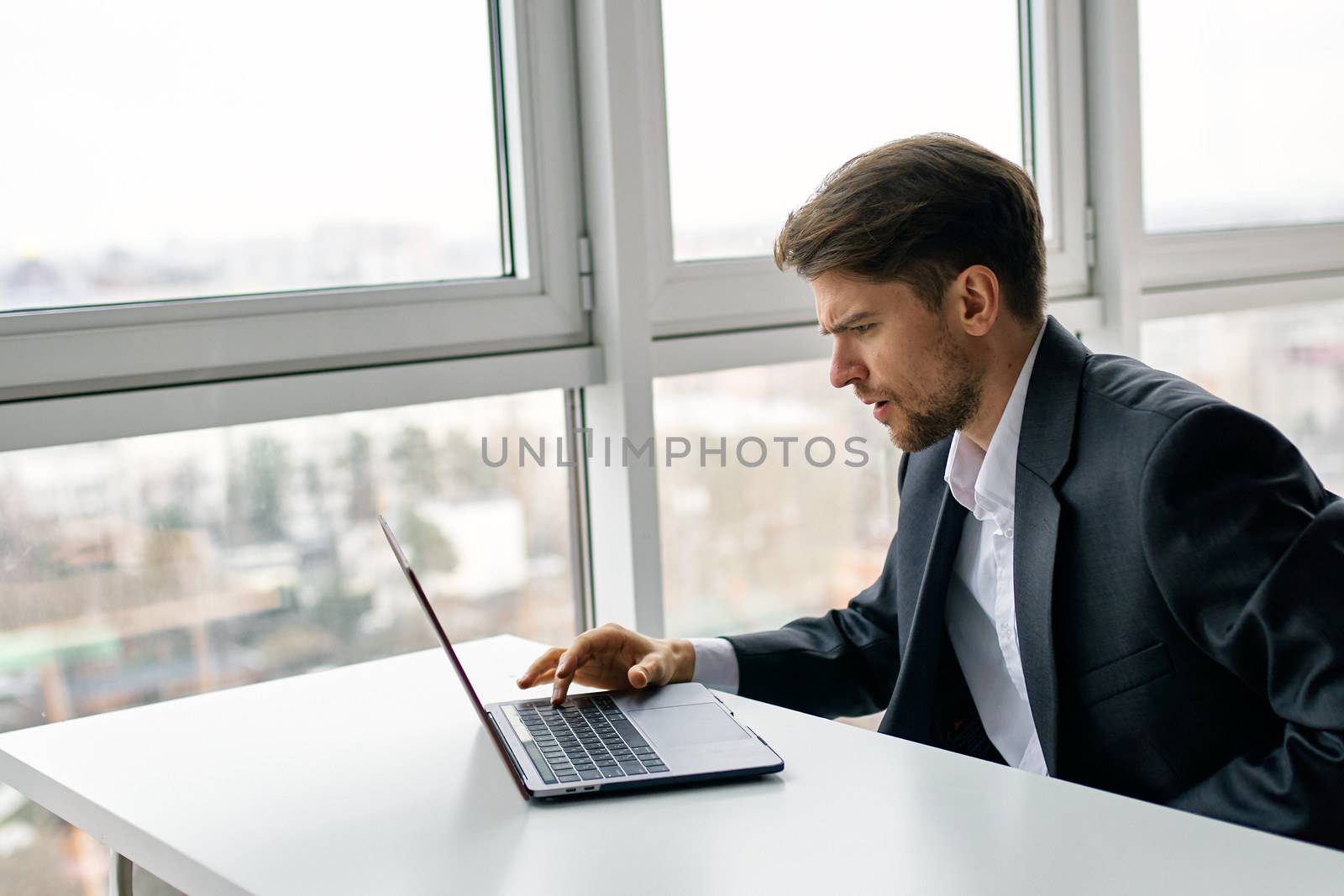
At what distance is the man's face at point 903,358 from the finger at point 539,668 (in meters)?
0.47

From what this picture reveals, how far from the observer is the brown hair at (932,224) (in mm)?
1550

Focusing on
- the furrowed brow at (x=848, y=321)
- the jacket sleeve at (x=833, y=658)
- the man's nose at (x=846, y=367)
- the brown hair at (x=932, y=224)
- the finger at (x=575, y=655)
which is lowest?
the jacket sleeve at (x=833, y=658)

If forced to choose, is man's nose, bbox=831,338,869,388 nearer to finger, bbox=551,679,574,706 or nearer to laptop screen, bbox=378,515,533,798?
finger, bbox=551,679,574,706

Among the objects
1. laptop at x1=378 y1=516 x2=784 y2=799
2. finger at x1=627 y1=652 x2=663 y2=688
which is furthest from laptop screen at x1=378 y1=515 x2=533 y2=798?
finger at x1=627 y1=652 x2=663 y2=688

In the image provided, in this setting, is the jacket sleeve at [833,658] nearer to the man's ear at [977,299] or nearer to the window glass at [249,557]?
the man's ear at [977,299]

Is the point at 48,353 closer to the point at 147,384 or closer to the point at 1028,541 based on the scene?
the point at 147,384

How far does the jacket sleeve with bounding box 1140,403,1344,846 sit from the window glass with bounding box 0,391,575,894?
113 cm

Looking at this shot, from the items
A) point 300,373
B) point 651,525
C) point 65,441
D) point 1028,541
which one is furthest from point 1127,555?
point 65,441

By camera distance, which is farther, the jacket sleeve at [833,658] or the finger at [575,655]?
the jacket sleeve at [833,658]

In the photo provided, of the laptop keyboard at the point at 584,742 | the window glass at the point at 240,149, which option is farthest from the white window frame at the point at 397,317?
the laptop keyboard at the point at 584,742

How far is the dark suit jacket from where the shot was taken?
1189 mm

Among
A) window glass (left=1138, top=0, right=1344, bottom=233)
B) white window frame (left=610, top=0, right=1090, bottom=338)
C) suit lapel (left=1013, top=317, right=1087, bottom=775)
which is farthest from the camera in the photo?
window glass (left=1138, top=0, right=1344, bottom=233)

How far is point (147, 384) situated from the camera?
1.75 meters

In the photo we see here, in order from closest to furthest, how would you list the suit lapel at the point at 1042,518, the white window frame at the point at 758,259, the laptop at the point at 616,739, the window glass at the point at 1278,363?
the laptop at the point at 616,739 → the suit lapel at the point at 1042,518 → the white window frame at the point at 758,259 → the window glass at the point at 1278,363
